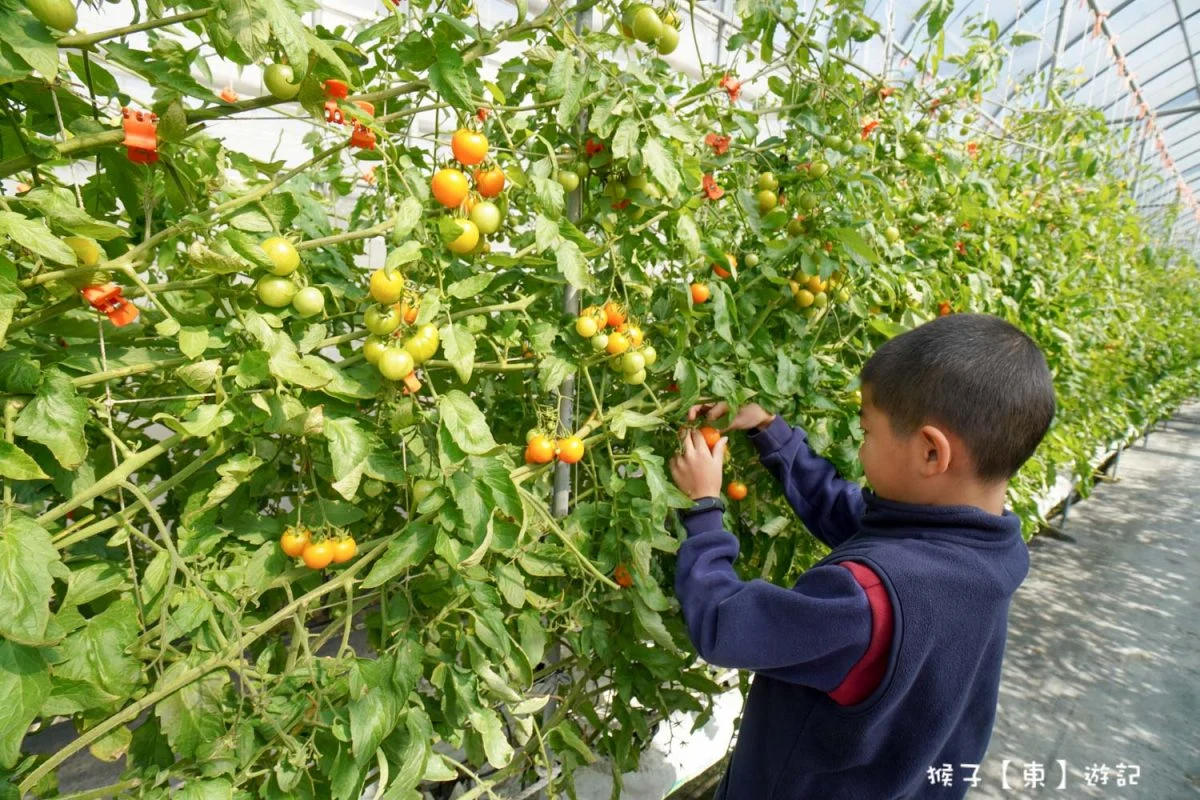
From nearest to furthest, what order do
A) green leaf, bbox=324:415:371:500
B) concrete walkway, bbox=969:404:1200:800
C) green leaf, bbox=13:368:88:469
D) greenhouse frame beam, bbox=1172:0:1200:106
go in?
1. green leaf, bbox=13:368:88:469
2. green leaf, bbox=324:415:371:500
3. concrete walkway, bbox=969:404:1200:800
4. greenhouse frame beam, bbox=1172:0:1200:106

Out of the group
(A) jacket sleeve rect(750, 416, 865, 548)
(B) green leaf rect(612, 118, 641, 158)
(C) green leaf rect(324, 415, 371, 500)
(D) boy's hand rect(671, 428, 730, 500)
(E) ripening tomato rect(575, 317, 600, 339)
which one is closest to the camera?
(C) green leaf rect(324, 415, 371, 500)

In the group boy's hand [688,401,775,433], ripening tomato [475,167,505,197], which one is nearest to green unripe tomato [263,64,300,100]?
ripening tomato [475,167,505,197]

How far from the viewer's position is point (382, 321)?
2.39 ft

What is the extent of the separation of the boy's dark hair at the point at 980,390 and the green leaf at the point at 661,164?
421 millimetres

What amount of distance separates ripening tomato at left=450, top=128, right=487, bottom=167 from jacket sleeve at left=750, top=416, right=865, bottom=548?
736 millimetres

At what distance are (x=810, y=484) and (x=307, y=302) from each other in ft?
3.00

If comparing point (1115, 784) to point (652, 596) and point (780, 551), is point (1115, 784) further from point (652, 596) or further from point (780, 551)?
point (652, 596)

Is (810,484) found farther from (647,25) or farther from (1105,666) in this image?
(1105,666)

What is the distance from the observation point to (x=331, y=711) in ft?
2.61

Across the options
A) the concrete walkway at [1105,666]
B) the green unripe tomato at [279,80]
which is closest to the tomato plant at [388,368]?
the green unripe tomato at [279,80]

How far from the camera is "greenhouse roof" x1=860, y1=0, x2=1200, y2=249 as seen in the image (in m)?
4.79

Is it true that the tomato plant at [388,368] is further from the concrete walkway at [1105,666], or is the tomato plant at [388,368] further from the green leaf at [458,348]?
the concrete walkway at [1105,666]

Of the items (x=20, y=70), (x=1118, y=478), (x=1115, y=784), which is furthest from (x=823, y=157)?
(x=1118, y=478)

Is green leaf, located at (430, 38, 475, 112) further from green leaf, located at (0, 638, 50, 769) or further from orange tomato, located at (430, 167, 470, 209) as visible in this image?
green leaf, located at (0, 638, 50, 769)
